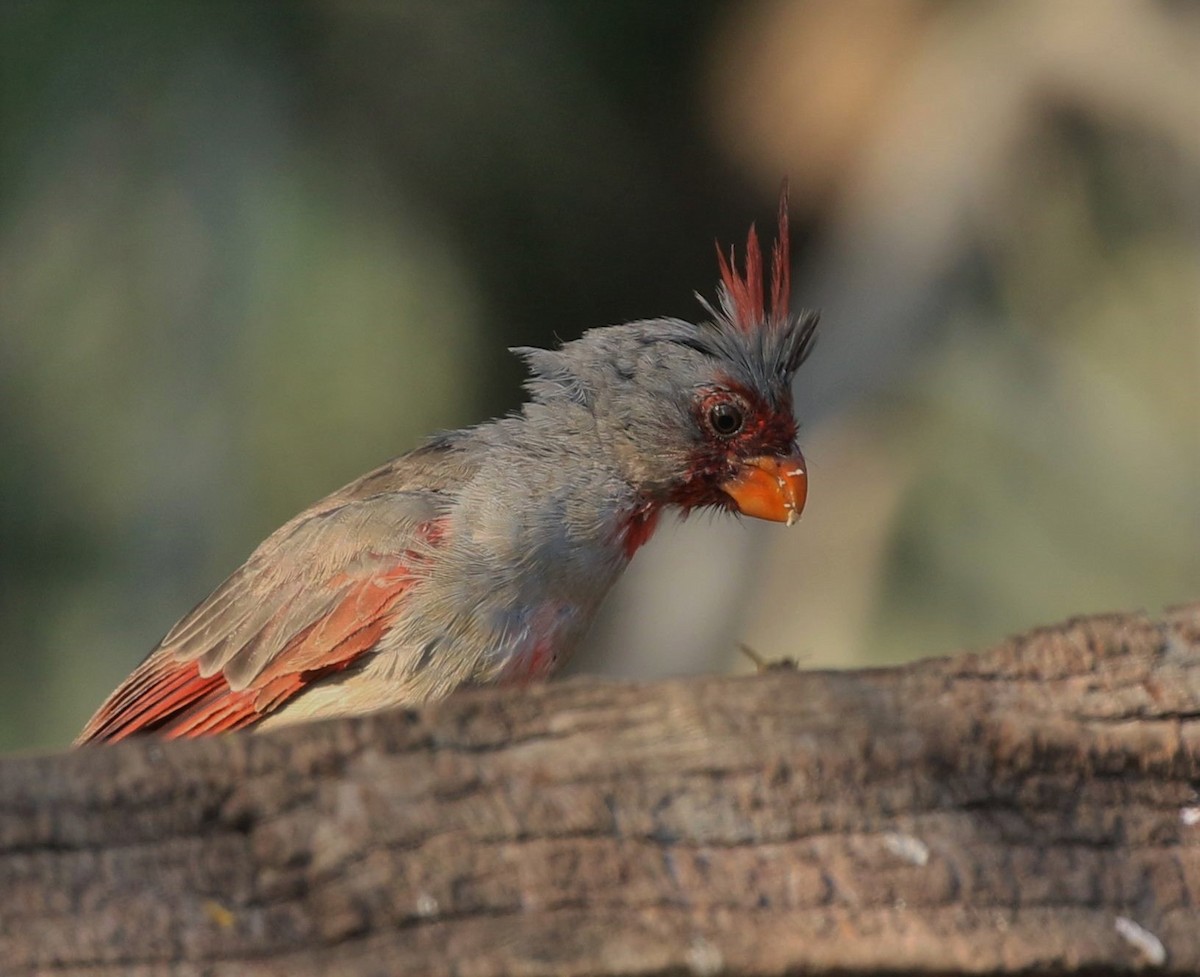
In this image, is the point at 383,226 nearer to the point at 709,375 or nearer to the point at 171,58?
the point at 171,58

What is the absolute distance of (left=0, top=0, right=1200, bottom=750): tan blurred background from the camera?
297 inches

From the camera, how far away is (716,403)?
4176 millimetres

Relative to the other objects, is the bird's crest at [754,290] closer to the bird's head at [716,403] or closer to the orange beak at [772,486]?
the bird's head at [716,403]

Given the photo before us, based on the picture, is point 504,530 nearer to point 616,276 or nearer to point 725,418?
point 725,418

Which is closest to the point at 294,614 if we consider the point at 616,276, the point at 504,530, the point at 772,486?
the point at 504,530

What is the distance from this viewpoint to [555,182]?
9078 mm

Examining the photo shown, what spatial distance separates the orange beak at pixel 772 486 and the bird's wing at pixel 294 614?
72 centimetres

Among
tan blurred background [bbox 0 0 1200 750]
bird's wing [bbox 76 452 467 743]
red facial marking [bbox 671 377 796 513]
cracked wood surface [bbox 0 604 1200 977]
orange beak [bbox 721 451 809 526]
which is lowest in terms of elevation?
cracked wood surface [bbox 0 604 1200 977]

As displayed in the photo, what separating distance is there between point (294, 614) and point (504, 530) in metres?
0.59

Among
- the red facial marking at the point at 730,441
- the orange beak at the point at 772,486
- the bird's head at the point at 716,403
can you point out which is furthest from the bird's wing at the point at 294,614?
the orange beak at the point at 772,486

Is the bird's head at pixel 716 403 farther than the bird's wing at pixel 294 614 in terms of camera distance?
Yes

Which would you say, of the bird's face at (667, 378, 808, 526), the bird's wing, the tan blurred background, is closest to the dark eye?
the bird's face at (667, 378, 808, 526)

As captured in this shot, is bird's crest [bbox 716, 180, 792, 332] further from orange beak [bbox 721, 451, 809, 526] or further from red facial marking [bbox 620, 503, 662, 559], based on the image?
red facial marking [bbox 620, 503, 662, 559]

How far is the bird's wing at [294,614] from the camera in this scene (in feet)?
12.6
